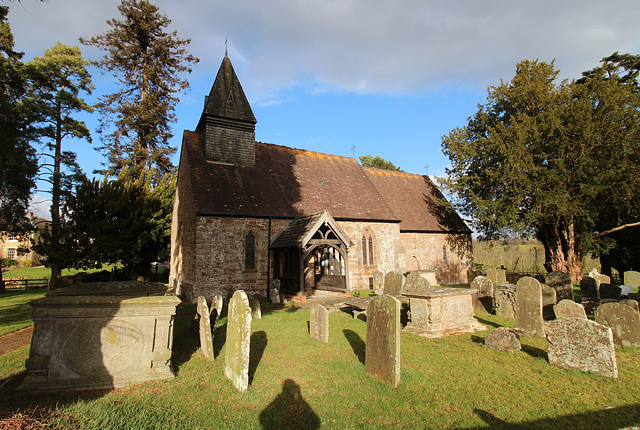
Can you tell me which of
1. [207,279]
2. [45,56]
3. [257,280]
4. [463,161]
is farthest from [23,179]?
[463,161]

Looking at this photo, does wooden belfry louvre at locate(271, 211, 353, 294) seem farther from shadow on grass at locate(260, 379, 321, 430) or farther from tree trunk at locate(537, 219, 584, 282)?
tree trunk at locate(537, 219, 584, 282)

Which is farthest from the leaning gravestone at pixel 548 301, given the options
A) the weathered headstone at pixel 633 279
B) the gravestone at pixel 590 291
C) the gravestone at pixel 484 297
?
the weathered headstone at pixel 633 279

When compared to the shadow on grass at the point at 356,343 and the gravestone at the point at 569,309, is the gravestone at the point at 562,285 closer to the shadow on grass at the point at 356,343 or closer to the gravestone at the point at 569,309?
the gravestone at the point at 569,309

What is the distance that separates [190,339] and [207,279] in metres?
7.33

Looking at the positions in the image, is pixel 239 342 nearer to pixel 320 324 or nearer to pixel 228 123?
pixel 320 324

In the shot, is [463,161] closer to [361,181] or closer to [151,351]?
[361,181]

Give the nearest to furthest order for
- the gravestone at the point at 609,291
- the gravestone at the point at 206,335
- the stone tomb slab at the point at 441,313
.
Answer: the gravestone at the point at 206,335 → the stone tomb slab at the point at 441,313 → the gravestone at the point at 609,291

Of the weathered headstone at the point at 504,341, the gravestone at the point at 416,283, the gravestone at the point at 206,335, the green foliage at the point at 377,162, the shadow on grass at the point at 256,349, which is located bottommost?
the shadow on grass at the point at 256,349

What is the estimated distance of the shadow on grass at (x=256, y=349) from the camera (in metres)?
6.43

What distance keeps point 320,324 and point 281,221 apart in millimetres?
10183

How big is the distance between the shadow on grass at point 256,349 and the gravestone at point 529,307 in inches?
275

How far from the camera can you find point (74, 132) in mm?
24250

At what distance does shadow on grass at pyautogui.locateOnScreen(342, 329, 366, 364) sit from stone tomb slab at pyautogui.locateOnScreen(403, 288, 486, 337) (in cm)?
170

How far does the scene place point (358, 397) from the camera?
518 cm
